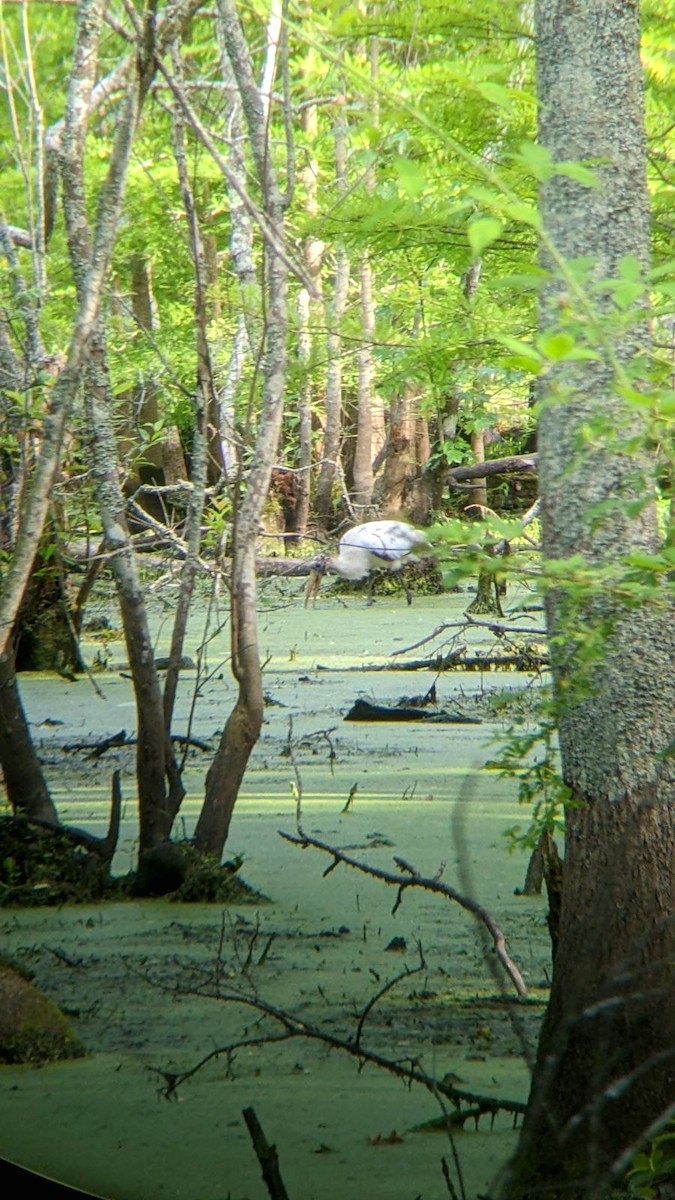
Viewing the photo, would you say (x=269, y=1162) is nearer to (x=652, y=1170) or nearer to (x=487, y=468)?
(x=652, y=1170)

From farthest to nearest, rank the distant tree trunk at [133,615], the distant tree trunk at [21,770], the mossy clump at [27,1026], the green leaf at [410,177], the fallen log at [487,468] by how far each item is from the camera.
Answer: the fallen log at [487,468], the distant tree trunk at [21,770], the distant tree trunk at [133,615], the mossy clump at [27,1026], the green leaf at [410,177]

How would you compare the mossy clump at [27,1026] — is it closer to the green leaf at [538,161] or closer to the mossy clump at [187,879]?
the mossy clump at [187,879]

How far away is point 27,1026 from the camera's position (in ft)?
9.02

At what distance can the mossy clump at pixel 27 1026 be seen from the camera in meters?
2.73

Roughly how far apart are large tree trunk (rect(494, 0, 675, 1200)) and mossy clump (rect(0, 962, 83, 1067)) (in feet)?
3.28

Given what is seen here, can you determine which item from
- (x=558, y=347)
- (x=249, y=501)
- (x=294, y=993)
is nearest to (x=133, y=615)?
(x=249, y=501)

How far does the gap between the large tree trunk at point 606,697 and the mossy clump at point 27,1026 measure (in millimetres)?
1000

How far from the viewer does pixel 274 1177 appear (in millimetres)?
1860

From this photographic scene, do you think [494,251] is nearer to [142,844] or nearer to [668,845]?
[142,844]

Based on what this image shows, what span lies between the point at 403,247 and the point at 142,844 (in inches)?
79.1

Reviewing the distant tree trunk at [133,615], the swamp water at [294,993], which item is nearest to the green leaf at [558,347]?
the swamp water at [294,993]

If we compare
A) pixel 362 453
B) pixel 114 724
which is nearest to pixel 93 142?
pixel 362 453

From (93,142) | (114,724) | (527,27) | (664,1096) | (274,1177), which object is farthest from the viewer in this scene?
(93,142)

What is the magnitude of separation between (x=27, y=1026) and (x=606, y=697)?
4.32ft
